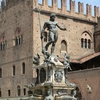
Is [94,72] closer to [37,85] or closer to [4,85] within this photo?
[4,85]

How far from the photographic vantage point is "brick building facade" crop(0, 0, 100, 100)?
1179 inches

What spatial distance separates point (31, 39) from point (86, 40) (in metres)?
6.39

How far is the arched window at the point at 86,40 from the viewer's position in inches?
1308

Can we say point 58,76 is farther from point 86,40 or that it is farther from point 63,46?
point 86,40

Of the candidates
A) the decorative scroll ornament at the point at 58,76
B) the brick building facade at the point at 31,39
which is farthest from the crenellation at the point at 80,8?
the decorative scroll ornament at the point at 58,76

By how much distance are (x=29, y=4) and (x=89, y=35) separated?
7.02 m

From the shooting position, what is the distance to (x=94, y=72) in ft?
85.1

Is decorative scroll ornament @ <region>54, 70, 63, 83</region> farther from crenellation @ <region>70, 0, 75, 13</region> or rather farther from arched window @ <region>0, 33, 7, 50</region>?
arched window @ <region>0, 33, 7, 50</region>

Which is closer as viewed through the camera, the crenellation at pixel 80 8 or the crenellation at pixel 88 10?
the crenellation at pixel 80 8

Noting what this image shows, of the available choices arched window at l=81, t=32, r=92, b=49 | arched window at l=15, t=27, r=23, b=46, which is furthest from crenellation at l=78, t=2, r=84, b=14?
arched window at l=15, t=27, r=23, b=46

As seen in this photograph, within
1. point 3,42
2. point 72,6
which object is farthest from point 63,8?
point 3,42

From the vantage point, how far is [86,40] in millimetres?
33469

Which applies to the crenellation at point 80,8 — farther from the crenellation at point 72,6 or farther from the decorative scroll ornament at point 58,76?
the decorative scroll ornament at point 58,76

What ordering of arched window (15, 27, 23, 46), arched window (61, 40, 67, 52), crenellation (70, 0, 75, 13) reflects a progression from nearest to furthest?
arched window (15, 27, 23, 46) < arched window (61, 40, 67, 52) < crenellation (70, 0, 75, 13)
